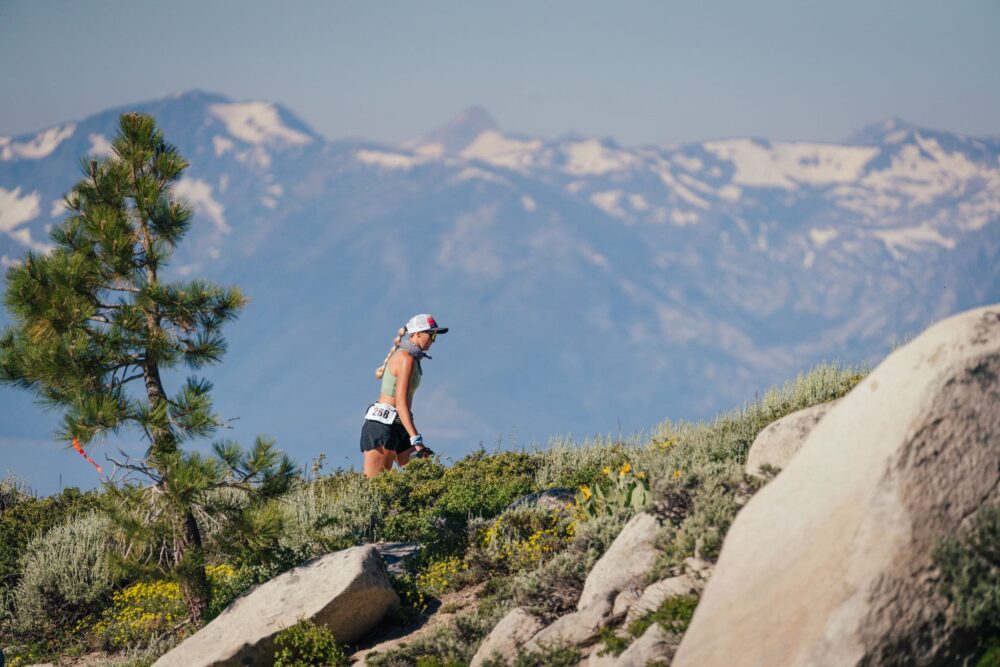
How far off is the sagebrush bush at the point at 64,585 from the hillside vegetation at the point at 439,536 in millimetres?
22

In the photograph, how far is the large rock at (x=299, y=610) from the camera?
35.5 feet

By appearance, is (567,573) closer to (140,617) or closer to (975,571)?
(975,571)

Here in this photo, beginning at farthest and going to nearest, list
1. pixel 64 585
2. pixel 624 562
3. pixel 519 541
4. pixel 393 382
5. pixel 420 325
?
pixel 393 382
pixel 420 325
pixel 64 585
pixel 519 541
pixel 624 562

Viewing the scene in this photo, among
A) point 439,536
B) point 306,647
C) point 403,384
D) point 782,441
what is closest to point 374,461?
point 403,384

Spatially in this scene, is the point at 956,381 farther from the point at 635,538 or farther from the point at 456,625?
the point at 456,625

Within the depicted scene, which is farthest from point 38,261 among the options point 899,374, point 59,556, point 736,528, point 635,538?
point 899,374

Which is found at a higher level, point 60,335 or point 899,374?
point 60,335

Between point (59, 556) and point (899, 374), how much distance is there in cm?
1202

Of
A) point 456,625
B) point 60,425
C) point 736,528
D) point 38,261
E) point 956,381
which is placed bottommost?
point 456,625

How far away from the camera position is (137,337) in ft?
40.7

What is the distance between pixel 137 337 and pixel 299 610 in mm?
3682

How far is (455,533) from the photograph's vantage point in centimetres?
1302

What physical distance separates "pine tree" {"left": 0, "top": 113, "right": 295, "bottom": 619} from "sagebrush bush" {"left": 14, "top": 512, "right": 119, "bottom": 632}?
298 centimetres

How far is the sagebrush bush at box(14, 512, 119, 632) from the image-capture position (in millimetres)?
14719
